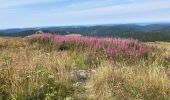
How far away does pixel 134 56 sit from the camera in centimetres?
1388

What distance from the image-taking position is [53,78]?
8.90 m

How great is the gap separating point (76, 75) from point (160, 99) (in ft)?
8.87

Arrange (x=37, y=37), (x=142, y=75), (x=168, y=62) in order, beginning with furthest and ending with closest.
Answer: (x=37, y=37) → (x=168, y=62) → (x=142, y=75)

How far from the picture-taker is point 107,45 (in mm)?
16797

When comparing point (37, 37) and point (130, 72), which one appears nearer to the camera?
point (130, 72)

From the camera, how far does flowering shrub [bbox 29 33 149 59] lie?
46.2 feet

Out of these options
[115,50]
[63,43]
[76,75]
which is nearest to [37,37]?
[63,43]

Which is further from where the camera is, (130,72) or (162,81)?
(130,72)

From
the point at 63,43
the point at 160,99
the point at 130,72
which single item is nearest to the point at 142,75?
the point at 130,72

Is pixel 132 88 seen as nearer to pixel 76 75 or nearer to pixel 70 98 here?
pixel 70 98

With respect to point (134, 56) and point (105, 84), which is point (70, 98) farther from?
point (134, 56)

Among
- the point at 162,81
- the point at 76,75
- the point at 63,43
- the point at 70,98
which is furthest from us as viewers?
the point at 63,43

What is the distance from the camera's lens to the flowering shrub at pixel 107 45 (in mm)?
14086

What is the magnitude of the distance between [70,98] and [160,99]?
1679 mm
